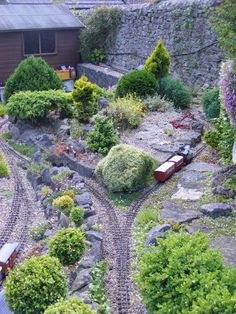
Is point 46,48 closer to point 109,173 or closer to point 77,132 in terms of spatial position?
point 77,132

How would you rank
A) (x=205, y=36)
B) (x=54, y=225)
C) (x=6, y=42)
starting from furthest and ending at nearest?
(x=6, y=42) < (x=205, y=36) < (x=54, y=225)

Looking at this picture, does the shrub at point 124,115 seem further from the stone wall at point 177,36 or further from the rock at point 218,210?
the rock at point 218,210

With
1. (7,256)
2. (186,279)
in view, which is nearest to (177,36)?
(7,256)

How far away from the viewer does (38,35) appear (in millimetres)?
20891

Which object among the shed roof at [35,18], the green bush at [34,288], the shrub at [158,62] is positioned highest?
the shed roof at [35,18]

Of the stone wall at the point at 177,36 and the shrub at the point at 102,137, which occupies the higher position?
the stone wall at the point at 177,36

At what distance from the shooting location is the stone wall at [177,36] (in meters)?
15.9

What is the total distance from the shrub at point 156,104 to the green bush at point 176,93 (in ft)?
1.17

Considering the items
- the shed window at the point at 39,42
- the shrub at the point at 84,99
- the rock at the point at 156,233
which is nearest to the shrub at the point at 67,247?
the rock at the point at 156,233

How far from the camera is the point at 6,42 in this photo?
1986 centimetres

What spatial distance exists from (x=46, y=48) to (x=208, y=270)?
61.5ft

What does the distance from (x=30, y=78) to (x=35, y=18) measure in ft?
25.7

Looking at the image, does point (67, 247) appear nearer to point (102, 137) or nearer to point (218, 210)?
point (218, 210)

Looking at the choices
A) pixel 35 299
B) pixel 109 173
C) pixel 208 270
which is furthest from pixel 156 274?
pixel 109 173
